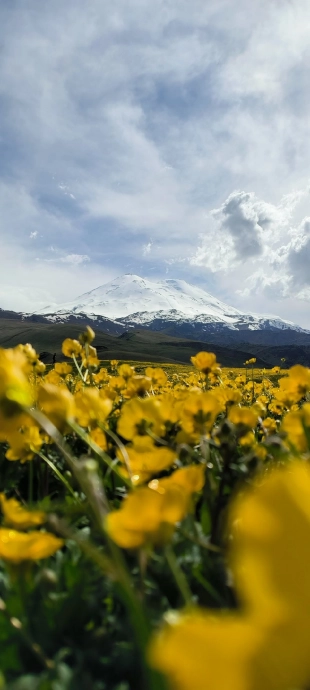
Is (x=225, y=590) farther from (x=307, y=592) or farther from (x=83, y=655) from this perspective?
(x=307, y=592)

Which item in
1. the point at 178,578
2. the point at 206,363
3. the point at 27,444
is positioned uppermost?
the point at 206,363

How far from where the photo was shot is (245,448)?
2334 mm

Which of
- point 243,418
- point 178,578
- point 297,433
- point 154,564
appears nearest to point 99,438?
point 243,418

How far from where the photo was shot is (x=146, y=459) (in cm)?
156

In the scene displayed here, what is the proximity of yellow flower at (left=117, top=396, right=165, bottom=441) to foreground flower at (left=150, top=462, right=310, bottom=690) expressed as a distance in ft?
4.68

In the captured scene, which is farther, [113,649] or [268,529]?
[113,649]

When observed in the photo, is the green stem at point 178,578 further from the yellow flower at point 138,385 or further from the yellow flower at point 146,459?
the yellow flower at point 138,385

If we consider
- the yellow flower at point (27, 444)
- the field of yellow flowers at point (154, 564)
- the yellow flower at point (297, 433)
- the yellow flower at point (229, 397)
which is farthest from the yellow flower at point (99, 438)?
the yellow flower at point (229, 397)

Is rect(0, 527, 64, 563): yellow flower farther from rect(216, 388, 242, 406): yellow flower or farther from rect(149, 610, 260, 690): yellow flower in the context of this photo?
rect(216, 388, 242, 406): yellow flower

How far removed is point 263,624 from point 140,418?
1.49 metres

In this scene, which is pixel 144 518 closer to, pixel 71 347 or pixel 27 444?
pixel 27 444

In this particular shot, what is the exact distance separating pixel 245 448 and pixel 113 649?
4.32ft

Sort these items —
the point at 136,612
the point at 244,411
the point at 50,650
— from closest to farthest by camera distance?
the point at 136,612 < the point at 50,650 < the point at 244,411

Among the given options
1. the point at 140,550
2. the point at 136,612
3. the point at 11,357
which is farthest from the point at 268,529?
the point at 11,357
